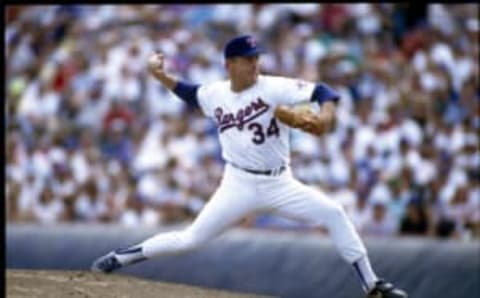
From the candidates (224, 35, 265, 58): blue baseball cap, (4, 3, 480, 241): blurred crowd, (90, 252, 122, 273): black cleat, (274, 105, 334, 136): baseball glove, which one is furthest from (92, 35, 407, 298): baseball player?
(4, 3, 480, 241): blurred crowd

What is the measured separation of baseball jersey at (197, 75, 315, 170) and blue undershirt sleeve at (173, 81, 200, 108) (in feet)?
1.00

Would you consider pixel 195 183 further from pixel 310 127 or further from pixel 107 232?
pixel 310 127

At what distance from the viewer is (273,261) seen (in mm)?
10094

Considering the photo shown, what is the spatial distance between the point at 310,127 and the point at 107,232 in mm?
3938

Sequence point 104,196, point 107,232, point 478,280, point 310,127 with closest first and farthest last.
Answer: point 310,127 → point 478,280 → point 107,232 → point 104,196

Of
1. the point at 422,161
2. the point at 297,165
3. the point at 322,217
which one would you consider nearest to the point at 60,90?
the point at 297,165

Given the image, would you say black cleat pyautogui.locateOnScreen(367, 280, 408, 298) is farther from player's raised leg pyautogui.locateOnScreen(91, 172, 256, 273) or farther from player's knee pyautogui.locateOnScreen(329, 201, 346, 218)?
player's raised leg pyautogui.locateOnScreen(91, 172, 256, 273)

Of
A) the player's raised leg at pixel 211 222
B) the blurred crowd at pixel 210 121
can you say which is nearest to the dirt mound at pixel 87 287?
the player's raised leg at pixel 211 222

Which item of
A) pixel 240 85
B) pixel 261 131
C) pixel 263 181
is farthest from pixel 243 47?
pixel 263 181

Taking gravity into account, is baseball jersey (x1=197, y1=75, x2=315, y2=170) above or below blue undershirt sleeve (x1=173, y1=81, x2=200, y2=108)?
below

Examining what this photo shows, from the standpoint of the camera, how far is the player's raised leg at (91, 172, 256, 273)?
7.58 m

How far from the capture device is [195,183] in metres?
12.2

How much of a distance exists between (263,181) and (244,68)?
2.13ft

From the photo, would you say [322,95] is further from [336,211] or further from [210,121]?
[210,121]
